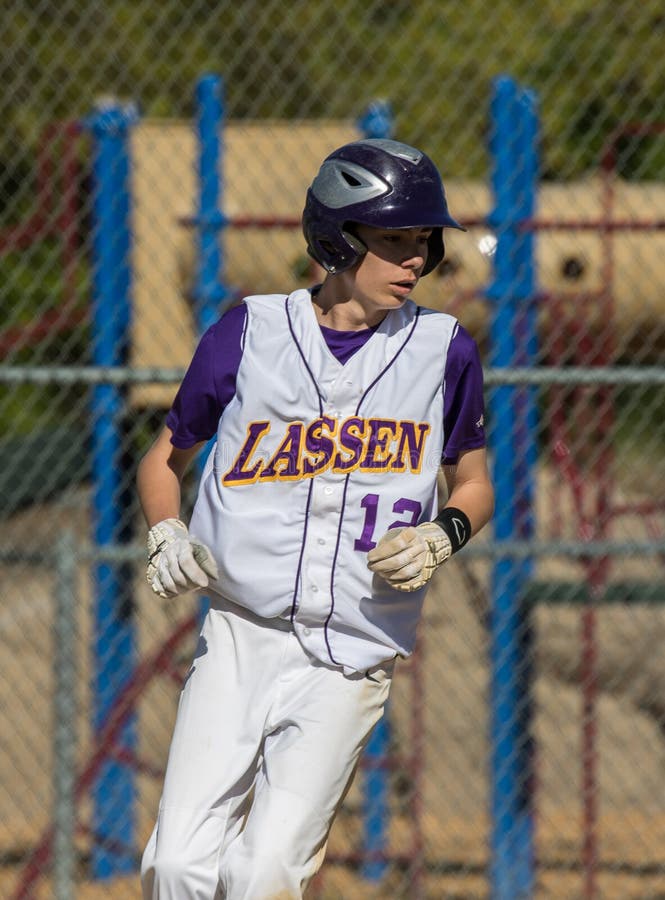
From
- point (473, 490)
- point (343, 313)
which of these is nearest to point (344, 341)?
point (343, 313)

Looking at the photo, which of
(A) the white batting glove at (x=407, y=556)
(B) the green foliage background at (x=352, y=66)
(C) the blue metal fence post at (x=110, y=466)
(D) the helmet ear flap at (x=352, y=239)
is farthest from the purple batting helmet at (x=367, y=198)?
(B) the green foliage background at (x=352, y=66)

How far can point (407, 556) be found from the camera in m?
2.65

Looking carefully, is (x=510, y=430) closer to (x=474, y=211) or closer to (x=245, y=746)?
(x=474, y=211)

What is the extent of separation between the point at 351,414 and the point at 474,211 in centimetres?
365

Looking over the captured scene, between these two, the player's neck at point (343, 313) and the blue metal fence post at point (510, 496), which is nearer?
the player's neck at point (343, 313)

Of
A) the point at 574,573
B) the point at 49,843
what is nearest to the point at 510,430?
the point at 49,843

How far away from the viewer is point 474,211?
20.8 feet

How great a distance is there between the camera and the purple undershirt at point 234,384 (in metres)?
2.91

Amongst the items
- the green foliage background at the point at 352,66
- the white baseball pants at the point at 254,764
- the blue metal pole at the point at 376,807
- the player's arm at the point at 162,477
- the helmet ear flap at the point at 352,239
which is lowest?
the blue metal pole at the point at 376,807

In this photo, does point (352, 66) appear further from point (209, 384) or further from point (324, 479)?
point (324, 479)

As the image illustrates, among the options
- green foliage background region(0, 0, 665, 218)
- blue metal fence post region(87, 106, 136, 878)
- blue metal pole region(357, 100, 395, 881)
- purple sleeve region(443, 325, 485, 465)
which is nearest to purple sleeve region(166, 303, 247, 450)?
purple sleeve region(443, 325, 485, 465)

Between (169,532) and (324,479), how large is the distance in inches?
12.0

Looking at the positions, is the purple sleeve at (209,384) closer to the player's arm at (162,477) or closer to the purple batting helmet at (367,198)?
the player's arm at (162,477)

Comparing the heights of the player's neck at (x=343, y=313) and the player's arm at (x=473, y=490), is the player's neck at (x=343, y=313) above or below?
above
